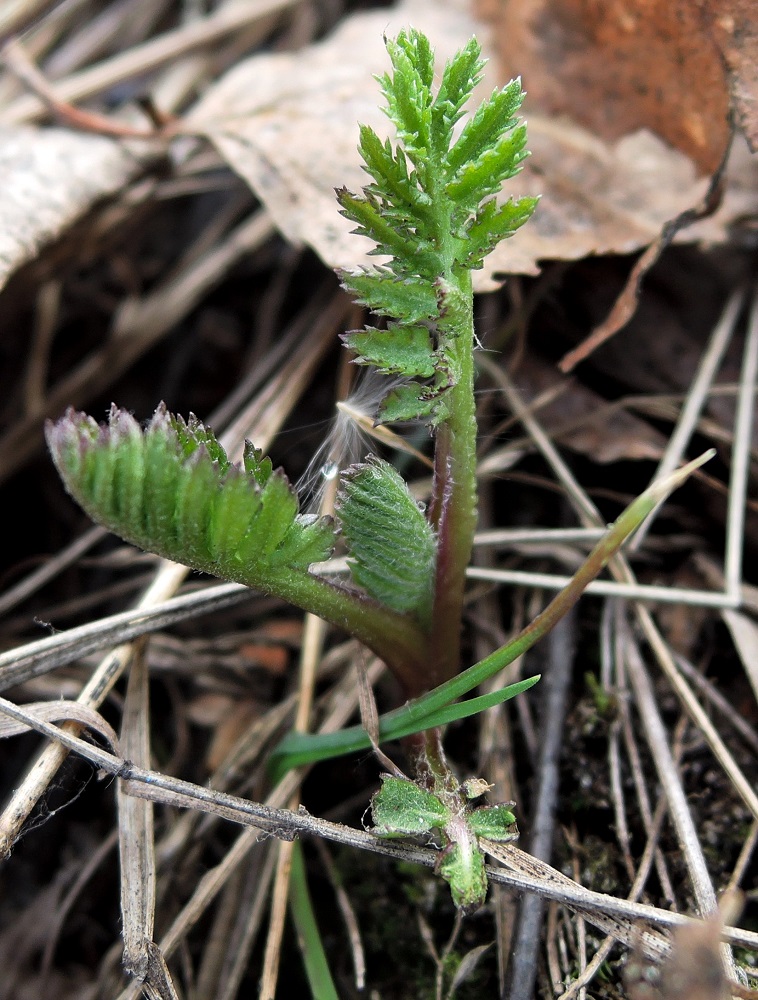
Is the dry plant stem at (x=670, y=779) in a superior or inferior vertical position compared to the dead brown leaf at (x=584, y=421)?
inferior

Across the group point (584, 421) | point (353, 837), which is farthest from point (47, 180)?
point (353, 837)

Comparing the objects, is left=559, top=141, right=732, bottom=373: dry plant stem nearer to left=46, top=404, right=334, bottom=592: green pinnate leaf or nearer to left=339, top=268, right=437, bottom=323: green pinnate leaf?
left=339, top=268, right=437, bottom=323: green pinnate leaf

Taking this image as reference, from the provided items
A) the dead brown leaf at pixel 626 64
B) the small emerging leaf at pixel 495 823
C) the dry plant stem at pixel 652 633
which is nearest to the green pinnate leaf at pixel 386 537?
the small emerging leaf at pixel 495 823

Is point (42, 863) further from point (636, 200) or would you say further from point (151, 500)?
point (636, 200)

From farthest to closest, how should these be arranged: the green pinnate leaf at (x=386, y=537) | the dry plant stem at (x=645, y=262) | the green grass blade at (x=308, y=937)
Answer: the dry plant stem at (x=645, y=262) < the green grass blade at (x=308, y=937) < the green pinnate leaf at (x=386, y=537)

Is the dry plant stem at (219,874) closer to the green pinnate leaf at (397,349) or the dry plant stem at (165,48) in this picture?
the green pinnate leaf at (397,349)

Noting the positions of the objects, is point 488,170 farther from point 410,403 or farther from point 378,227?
point 410,403

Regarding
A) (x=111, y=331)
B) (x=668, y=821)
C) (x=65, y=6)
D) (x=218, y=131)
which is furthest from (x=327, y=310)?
(x=65, y=6)
